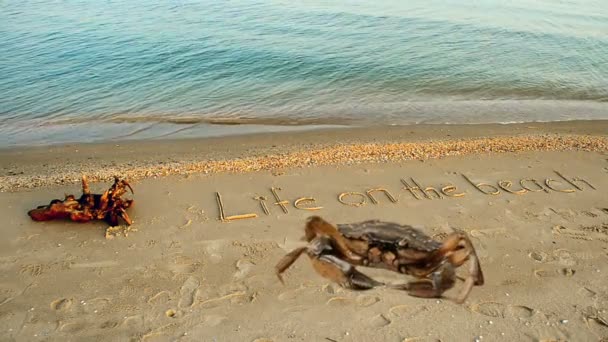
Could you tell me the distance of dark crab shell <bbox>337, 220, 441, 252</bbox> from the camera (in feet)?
11.2

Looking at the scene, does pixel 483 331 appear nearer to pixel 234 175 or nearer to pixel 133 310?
pixel 133 310

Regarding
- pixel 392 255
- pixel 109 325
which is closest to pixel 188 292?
pixel 109 325

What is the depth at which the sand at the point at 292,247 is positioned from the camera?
5.01 meters

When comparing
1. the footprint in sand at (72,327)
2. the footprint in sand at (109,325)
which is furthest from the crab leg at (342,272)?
the footprint in sand at (72,327)

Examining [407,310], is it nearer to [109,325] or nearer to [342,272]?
[342,272]

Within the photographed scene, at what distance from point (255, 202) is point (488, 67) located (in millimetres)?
13551

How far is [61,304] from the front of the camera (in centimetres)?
531

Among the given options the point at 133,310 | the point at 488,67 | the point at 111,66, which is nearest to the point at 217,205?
the point at 133,310

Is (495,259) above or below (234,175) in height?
below

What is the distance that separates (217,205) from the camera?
7.34m

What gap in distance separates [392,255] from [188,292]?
9.60ft

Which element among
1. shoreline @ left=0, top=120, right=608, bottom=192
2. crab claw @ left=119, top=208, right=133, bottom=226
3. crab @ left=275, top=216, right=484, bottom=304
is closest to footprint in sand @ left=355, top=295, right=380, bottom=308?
crab @ left=275, top=216, right=484, bottom=304

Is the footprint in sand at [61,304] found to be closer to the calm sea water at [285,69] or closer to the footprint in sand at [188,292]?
the footprint in sand at [188,292]

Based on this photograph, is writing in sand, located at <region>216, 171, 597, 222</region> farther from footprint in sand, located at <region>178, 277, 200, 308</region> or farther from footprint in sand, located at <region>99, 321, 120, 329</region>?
footprint in sand, located at <region>99, 321, 120, 329</region>
